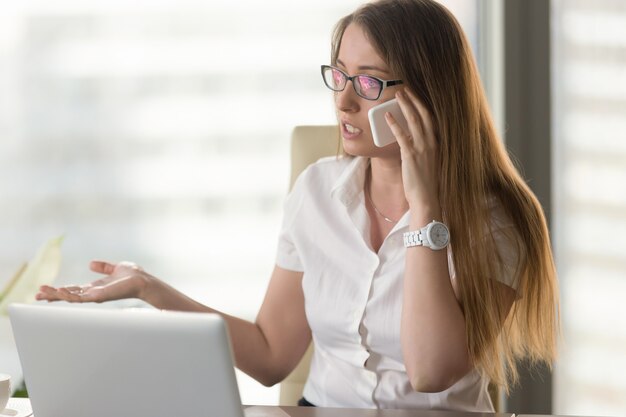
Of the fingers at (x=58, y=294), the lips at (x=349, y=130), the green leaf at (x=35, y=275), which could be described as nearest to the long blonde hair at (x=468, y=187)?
the lips at (x=349, y=130)

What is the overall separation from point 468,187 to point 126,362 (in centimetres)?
81

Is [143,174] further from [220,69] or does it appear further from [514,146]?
[514,146]

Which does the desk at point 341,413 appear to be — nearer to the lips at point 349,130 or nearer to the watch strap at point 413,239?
the watch strap at point 413,239

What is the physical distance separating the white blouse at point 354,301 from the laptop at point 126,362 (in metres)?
0.63

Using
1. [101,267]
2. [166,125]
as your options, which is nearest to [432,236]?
[101,267]

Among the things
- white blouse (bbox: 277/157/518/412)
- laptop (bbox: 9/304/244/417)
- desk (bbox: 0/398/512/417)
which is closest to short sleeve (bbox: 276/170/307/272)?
white blouse (bbox: 277/157/518/412)

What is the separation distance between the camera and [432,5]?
5.57 feet

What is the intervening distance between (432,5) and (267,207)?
1.23 metres

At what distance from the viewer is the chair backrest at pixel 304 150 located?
78.1 inches

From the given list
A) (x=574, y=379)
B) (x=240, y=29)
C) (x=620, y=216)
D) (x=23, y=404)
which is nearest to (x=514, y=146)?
(x=620, y=216)

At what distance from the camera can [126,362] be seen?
1.10m

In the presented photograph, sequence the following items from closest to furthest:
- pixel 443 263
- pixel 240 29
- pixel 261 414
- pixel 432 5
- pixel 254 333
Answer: pixel 261 414 → pixel 443 263 → pixel 432 5 → pixel 254 333 → pixel 240 29

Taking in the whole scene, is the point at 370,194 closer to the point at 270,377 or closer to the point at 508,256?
the point at 508,256

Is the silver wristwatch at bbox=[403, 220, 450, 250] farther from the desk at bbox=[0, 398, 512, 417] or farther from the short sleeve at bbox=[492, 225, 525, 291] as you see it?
the desk at bbox=[0, 398, 512, 417]
